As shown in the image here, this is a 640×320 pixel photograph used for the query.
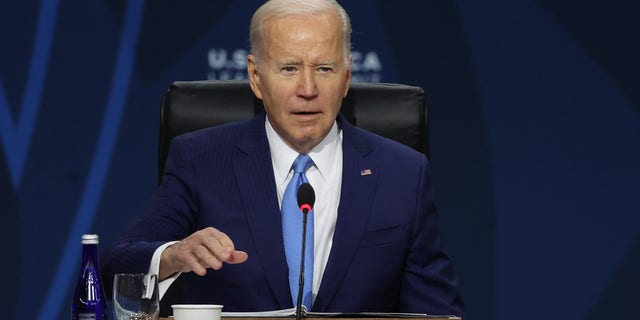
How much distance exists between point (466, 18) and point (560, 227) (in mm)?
826

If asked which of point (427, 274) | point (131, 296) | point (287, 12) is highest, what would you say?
point (287, 12)

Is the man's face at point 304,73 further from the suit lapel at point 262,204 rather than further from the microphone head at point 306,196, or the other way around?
the microphone head at point 306,196

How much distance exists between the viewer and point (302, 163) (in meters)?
2.38

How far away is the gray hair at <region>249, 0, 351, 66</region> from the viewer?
7.78 feet

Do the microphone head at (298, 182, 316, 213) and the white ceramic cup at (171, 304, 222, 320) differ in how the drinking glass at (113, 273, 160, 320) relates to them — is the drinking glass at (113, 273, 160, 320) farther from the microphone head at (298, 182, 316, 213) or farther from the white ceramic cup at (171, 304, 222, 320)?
the microphone head at (298, 182, 316, 213)

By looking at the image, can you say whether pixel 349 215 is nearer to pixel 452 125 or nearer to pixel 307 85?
pixel 307 85

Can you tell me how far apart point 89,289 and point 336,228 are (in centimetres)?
72

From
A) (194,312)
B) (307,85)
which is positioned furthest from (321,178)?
(194,312)

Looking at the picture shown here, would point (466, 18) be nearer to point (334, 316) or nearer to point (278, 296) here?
point (278, 296)

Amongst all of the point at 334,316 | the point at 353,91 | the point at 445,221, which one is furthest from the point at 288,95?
the point at 445,221

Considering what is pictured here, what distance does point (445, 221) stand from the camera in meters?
3.62

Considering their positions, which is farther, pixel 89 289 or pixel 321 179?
pixel 321 179

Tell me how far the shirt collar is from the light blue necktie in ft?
0.24

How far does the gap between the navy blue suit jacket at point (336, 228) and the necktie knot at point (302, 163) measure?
0.22 ft
